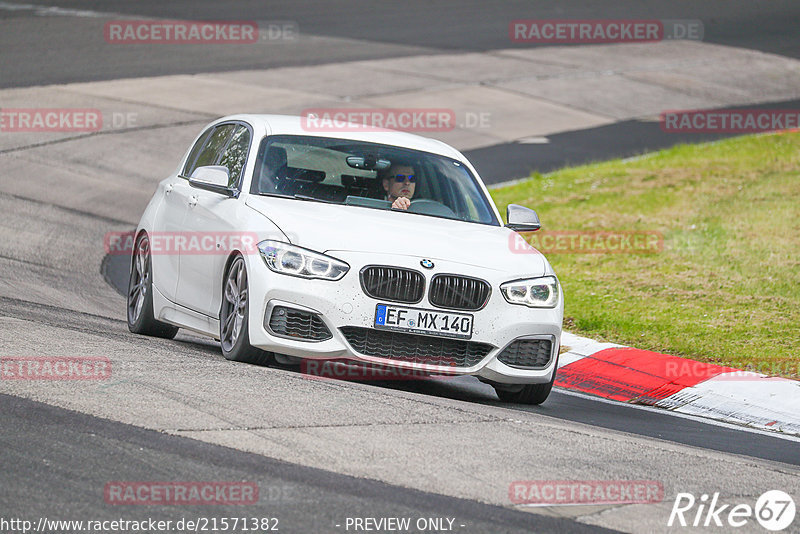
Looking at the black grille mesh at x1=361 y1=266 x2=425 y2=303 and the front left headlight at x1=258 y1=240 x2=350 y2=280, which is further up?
the front left headlight at x1=258 y1=240 x2=350 y2=280

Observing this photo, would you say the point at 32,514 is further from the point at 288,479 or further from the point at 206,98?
the point at 206,98

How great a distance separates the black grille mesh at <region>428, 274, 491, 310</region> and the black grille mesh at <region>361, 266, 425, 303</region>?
0.08 metres

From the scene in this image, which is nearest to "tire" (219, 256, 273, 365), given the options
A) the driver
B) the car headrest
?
the car headrest

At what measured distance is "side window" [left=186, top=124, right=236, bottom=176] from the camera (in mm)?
9836

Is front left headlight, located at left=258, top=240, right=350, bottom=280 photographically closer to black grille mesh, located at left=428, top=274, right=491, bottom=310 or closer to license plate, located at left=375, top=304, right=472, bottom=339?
license plate, located at left=375, top=304, right=472, bottom=339

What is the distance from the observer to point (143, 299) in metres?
9.93

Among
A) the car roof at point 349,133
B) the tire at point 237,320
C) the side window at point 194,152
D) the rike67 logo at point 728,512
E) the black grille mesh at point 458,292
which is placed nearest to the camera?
the rike67 logo at point 728,512

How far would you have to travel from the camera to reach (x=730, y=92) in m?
29.4

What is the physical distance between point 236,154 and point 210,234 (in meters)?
0.83

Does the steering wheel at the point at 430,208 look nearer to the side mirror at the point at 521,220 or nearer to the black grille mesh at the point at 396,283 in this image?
the side mirror at the point at 521,220

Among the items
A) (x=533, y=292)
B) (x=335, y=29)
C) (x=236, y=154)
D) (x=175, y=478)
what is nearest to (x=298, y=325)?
(x=533, y=292)

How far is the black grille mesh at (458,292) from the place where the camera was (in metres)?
7.93

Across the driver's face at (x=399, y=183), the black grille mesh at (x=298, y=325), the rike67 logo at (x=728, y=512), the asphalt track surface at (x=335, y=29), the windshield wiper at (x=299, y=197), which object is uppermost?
the asphalt track surface at (x=335, y=29)

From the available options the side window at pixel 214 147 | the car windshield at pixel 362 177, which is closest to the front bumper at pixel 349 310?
the car windshield at pixel 362 177
